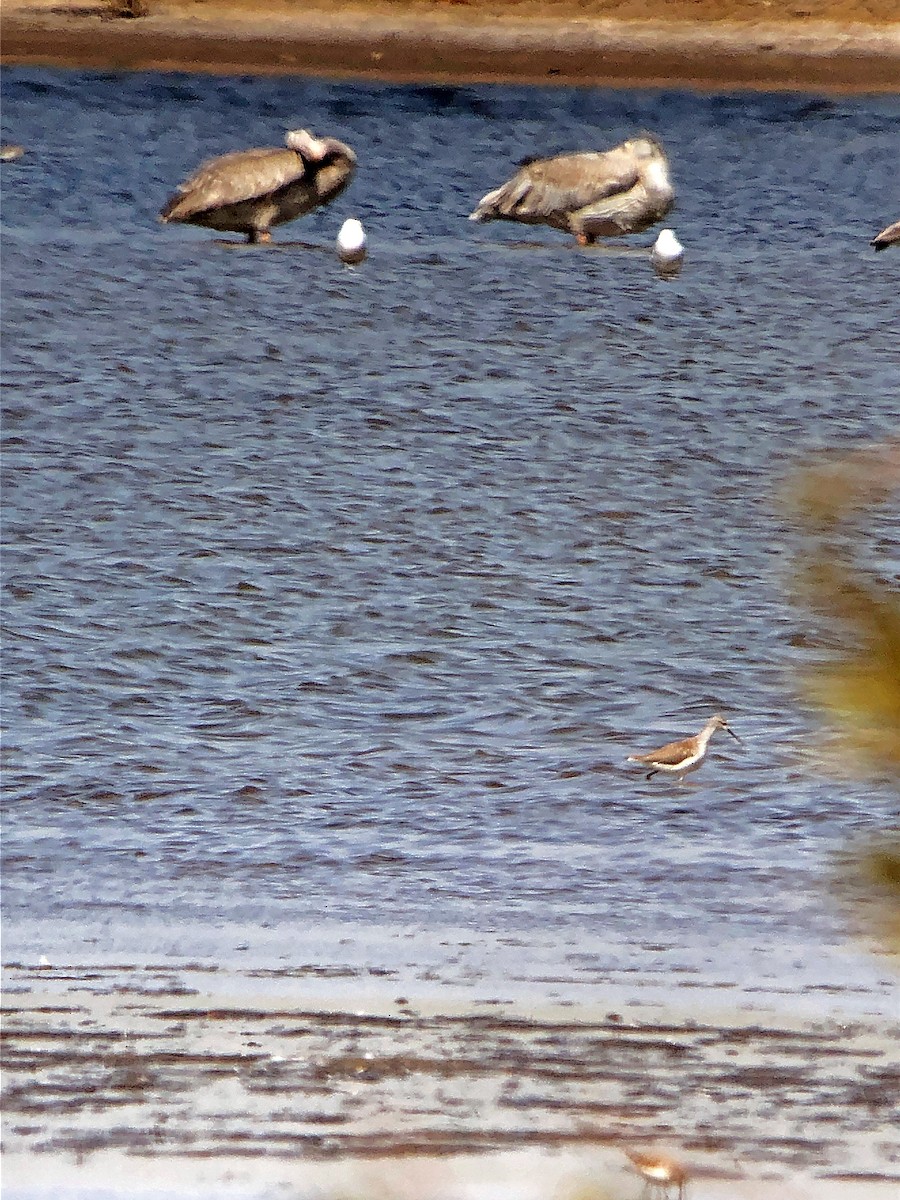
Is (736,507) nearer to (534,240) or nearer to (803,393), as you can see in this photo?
(803,393)

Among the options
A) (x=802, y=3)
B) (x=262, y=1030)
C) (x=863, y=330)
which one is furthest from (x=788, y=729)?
(x=802, y=3)

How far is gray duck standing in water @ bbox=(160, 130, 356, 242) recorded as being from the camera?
7211 millimetres

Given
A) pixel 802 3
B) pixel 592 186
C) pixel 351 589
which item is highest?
pixel 802 3

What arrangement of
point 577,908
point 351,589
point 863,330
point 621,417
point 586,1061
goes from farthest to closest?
point 863,330, point 621,417, point 351,589, point 577,908, point 586,1061

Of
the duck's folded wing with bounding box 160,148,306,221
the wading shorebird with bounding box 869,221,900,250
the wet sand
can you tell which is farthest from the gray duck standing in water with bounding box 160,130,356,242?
the wet sand

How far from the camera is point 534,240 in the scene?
23.7ft

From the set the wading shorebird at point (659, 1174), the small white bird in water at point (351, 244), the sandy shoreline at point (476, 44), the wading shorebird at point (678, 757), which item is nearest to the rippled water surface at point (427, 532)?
the wading shorebird at point (678, 757)

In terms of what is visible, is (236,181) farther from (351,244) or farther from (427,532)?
(427,532)

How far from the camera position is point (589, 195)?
7.27 meters

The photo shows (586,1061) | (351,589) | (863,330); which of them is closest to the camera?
(586,1061)

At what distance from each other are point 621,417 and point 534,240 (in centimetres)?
179

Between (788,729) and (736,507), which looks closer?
(788,729)

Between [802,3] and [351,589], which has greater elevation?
[802,3]

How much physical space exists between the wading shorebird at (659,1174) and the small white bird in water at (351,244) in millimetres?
5172
